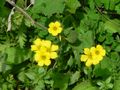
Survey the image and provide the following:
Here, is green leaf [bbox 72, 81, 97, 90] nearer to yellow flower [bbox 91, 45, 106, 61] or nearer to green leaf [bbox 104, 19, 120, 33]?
yellow flower [bbox 91, 45, 106, 61]

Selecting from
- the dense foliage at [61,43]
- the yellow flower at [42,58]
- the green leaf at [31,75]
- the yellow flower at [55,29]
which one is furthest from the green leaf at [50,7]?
the green leaf at [31,75]

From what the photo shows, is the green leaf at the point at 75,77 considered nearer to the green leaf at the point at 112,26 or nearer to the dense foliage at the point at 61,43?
the dense foliage at the point at 61,43

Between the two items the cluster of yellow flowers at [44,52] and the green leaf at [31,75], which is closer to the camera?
the cluster of yellow flowers at [44,52]

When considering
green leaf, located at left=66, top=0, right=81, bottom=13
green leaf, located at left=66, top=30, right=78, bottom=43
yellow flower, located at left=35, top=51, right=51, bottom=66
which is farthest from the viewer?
green leaf, located at left=66, top=0, right=81, bottom=13

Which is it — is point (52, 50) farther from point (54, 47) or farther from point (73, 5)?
point (73, 5)

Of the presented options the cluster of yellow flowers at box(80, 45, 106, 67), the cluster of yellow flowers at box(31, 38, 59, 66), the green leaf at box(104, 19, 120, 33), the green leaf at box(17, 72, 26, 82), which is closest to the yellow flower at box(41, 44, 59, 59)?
the cluster of yellow flowers at box(31, 38, 59, 66)

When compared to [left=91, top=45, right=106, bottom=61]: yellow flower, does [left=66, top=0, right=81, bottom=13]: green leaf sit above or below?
above

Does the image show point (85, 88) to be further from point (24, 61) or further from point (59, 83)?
point (24, 61)
